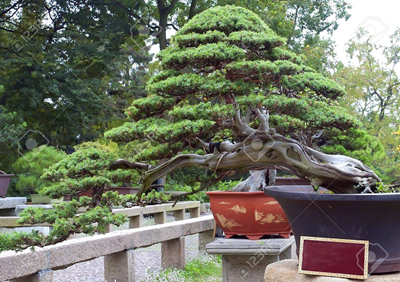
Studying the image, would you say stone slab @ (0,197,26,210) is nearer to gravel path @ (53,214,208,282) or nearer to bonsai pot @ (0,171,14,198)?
bonsai pot @ (0,171,14,198)

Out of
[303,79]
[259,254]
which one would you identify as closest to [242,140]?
[303,79]

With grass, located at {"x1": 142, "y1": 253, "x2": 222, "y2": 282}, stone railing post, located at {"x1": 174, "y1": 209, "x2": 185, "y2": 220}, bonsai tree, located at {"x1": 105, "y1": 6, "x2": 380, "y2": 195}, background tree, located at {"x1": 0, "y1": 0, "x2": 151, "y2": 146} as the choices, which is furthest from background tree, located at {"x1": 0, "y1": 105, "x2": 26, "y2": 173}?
bonsai tree, located at {"x1": 105, "y1": 6, "x2": 380, "y2": 195}

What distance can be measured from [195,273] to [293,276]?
1793 millimetres

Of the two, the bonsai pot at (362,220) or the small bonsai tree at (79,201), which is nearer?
the bonsai pot at (362,220)

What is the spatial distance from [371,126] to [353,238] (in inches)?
555

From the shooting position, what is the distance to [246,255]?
2645 millimetres

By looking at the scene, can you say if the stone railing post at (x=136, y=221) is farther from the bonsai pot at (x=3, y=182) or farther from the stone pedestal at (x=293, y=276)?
the stone pedestal at (x=293, y=276)

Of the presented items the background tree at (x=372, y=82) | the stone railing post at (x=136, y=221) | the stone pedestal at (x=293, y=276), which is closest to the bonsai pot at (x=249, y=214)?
the stone pedestal at (x=293, y=276)

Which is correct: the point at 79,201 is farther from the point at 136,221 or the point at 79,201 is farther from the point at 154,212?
the point at 154,212

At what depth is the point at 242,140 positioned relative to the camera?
2596 millimetres

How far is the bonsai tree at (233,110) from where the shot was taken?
2191 mm

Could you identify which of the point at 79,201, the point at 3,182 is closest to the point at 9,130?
the point at 3,182

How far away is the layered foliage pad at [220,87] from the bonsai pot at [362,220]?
0.71 m

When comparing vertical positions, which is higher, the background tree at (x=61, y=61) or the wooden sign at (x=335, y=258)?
the background tree at (x=61, y=61)
